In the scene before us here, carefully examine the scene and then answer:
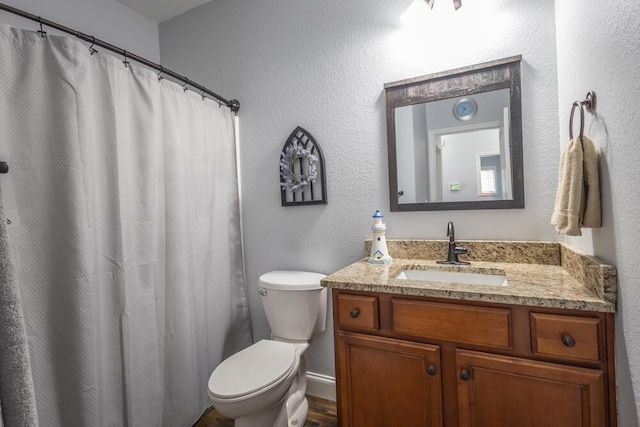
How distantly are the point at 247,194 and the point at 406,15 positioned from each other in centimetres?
144

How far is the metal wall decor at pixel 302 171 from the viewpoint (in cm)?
183

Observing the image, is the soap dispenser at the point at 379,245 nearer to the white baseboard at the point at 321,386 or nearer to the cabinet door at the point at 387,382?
the cabinet door at the point at 387,382

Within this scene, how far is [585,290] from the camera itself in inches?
38.8

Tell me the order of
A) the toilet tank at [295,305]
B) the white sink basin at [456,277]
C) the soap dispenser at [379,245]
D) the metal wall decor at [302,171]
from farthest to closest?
1. the metal wall decor at [302,171]
2. the toilet tank at [295,305]
3. the soap dispenser at [379,245]
4. the white sink basin at [456,277]

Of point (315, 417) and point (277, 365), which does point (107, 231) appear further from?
point (315, 417)

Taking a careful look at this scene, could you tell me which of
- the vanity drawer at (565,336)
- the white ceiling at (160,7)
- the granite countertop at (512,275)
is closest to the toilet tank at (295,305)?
the granite countertop at (512,275)

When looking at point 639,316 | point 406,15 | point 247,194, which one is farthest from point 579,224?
point 247,194

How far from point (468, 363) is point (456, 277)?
42cm

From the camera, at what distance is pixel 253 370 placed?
1.38 m

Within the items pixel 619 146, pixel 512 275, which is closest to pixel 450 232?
pixel 512 275

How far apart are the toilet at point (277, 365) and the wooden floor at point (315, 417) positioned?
9cm

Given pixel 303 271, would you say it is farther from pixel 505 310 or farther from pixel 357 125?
pixel 505 310

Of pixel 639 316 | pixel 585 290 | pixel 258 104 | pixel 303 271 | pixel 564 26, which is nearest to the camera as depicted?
pixel 639 316

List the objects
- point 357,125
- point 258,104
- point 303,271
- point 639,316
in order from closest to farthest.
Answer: point 639,316 < point 357,125 < point 303,271 < point 258,104
